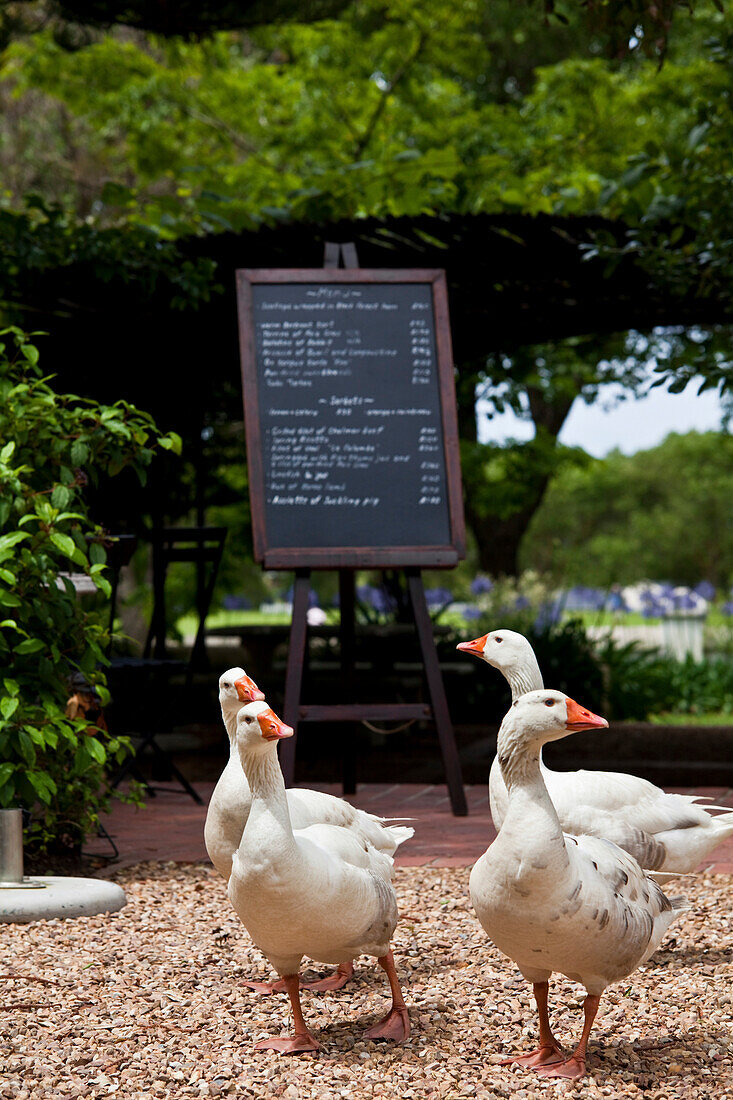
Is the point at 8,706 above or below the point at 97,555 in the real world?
below

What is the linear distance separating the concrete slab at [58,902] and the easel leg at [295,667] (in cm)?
119

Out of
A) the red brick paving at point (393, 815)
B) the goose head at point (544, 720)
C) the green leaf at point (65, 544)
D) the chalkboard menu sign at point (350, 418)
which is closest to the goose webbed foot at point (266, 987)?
the goose head at point (544, 720)

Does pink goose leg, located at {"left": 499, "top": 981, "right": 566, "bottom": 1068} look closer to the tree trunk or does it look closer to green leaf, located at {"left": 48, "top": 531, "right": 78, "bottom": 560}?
green leaf, located at {"left": 48, "top": 531, "right": 78, "bottom": 560}

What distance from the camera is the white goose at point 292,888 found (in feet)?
8.37

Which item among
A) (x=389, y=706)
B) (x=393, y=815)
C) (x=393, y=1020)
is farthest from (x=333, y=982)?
(x=393, y=815)

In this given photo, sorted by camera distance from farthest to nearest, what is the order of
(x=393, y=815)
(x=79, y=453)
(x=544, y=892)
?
(x=393, y=815) < (x=79, y=453) < (x=544, y=892)

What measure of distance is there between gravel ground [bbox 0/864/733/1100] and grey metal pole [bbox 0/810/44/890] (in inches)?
10.7

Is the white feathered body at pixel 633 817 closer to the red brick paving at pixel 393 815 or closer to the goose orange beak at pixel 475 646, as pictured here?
the goose orange beak at pixel 475 646

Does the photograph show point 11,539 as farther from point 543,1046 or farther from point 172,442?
point 543,1046

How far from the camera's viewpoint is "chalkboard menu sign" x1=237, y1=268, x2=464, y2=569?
5.59m

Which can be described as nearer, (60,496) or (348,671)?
(60,496)

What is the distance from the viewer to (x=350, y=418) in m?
5.82

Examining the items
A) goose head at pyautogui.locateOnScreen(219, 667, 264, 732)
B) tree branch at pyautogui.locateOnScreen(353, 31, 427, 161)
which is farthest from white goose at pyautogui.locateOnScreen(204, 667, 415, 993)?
tree branch at pyautogui.locateOnScreen(353, 31, 427, 161)

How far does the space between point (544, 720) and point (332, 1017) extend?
44.9 inches
